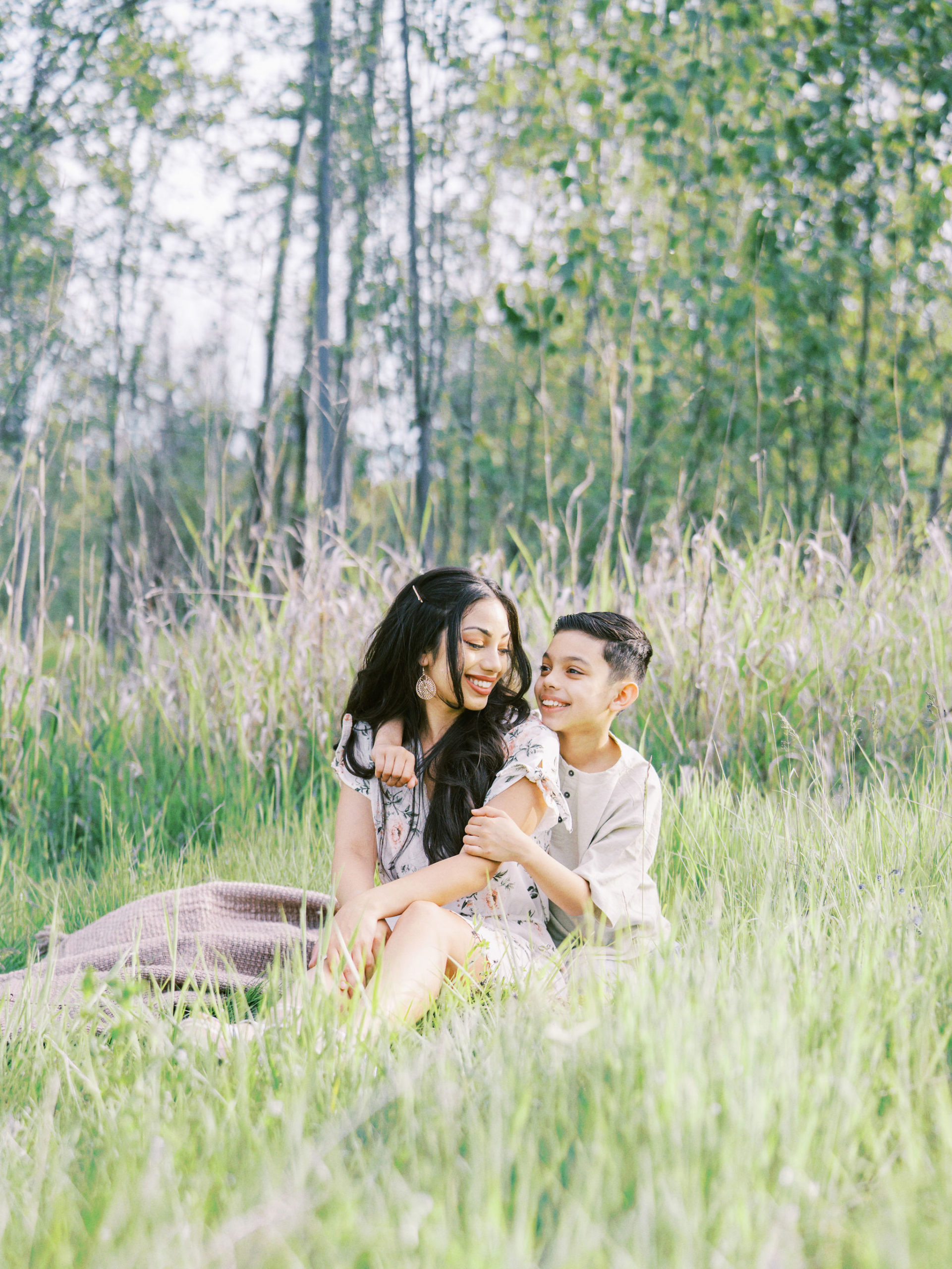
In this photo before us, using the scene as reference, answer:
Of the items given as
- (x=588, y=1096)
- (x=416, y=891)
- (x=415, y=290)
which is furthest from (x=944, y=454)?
(x=588, y=1096)

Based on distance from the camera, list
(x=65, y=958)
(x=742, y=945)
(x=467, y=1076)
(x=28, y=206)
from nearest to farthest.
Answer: (x=467, y=1076) < (x=742, y=945) < (x=65, y=958) < (x=28, y=206)

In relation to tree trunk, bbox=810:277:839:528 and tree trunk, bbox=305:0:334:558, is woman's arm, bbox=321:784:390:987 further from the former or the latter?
tree trunk, bbox=810:277:839:528

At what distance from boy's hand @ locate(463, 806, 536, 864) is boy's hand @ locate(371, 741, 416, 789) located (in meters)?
0.25

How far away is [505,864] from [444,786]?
0.71ft

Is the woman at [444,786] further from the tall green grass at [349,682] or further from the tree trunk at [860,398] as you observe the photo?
the tree trunk at [860,398]

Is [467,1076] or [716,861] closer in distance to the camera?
[467,1076]

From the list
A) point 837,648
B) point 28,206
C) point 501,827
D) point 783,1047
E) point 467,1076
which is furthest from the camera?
point 28,206

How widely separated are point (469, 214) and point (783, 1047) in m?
Result: 8.87

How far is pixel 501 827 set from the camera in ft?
6.12

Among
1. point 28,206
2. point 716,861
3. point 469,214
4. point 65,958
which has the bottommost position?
point 65,958

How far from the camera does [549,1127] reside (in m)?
1.10

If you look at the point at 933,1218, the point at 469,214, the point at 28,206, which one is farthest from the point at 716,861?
the point at 469,214

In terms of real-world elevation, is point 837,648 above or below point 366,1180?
above

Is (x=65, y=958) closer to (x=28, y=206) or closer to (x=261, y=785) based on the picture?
(x=261, y=785)
